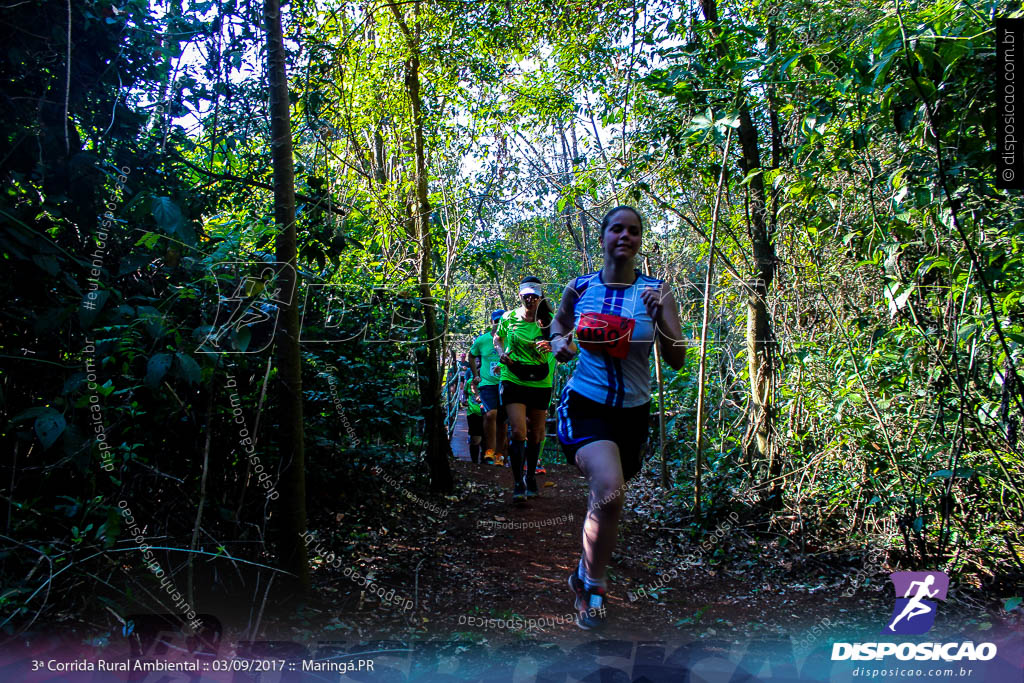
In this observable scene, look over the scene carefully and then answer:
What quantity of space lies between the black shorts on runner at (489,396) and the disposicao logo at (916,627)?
15.1 ft

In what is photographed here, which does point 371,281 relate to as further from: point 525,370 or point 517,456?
point 517,456

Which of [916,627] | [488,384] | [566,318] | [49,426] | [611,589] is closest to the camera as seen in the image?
[49,426]

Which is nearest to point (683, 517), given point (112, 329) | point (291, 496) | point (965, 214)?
point (965, 214)

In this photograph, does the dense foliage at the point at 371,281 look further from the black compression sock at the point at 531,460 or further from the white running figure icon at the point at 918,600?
the black compression sock at the point at 531,460

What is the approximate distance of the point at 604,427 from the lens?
3016 mm

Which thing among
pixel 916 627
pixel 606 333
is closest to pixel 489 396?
pixel 606 333

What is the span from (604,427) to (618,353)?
0.36m

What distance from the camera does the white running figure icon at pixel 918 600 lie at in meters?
2.97

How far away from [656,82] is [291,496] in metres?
3.39

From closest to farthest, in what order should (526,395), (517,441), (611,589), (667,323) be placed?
1. (667,323)
2. (611,589)
3. (517,441)
4. (526,395)
